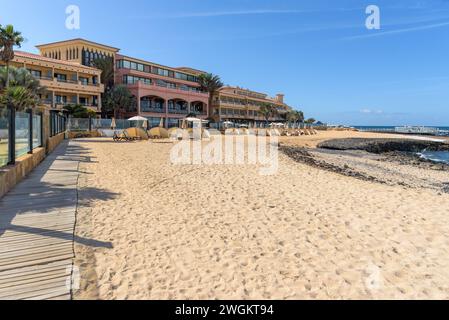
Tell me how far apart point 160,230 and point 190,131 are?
967 inches

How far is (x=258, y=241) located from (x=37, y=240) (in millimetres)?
3389

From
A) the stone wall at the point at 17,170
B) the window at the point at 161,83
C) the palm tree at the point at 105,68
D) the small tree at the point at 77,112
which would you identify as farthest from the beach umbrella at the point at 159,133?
the window at the point at 161,83

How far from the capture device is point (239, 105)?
7531 cm

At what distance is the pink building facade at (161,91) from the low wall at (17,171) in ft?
128

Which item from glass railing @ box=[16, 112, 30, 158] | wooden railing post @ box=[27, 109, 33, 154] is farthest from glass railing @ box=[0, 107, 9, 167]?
wooden railing post @ box=[27, 109, 33, 154]

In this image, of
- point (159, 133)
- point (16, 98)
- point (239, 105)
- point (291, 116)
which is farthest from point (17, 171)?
point (291, 116)

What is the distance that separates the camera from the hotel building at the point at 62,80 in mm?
38406

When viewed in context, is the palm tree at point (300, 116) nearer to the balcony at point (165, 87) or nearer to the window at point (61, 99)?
the balcony at point (165, 87)

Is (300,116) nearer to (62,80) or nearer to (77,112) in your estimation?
(62,80)

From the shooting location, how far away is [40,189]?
27.0 feet

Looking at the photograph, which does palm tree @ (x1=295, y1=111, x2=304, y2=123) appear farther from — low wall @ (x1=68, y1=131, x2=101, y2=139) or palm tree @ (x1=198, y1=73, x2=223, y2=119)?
low wall @ (x1=68, y1=131, x2=101, y2=139)

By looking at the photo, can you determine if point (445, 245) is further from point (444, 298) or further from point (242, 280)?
point (242, 280)
